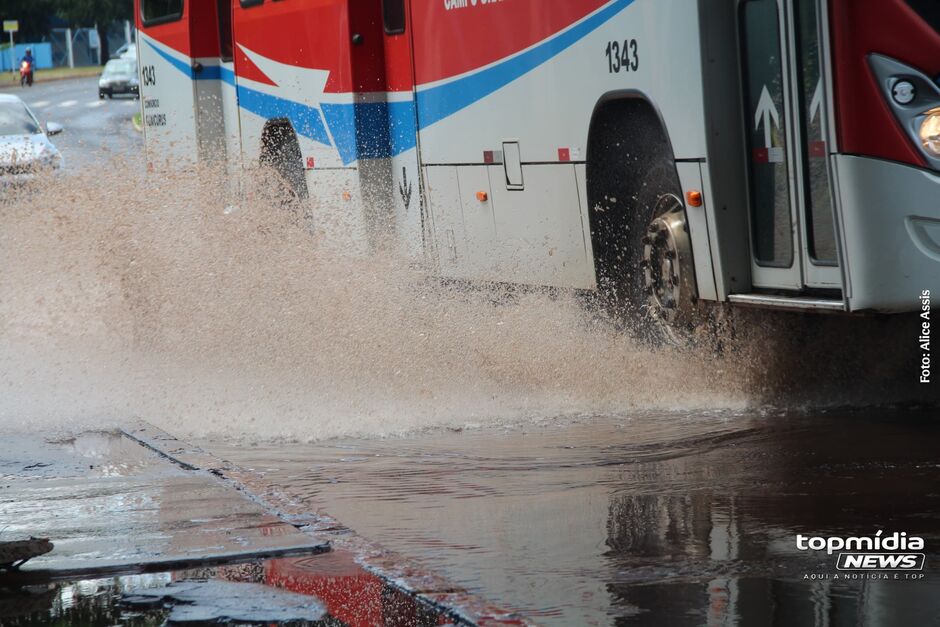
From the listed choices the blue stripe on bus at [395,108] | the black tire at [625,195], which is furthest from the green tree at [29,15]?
the black tire at [625,195]

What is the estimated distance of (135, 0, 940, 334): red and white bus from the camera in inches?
256

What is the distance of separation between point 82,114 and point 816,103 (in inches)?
1812

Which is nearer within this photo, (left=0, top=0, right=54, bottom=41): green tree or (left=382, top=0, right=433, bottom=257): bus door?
(left=382, top=0, right=433, bottom=257): bus door

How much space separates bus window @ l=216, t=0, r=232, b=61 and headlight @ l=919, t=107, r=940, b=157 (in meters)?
9.61

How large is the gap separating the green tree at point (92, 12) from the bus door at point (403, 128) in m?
71.9

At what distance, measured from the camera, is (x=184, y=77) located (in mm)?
15492

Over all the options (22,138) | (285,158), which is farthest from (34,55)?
(285,158)

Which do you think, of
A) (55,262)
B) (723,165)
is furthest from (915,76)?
(55,262)

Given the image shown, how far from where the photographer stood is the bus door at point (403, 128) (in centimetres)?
1106

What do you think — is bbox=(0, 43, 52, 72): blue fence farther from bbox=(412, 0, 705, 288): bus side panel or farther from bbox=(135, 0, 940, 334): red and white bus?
bbox=(412, 0, 705, 288): bus side panel

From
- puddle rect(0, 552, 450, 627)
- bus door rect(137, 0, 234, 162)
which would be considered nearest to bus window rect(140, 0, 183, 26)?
bus door rect(137, 0, 234, 162)

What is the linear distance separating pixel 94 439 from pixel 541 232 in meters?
3.13

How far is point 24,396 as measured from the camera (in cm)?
905

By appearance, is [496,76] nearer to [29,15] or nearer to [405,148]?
[405,148]
